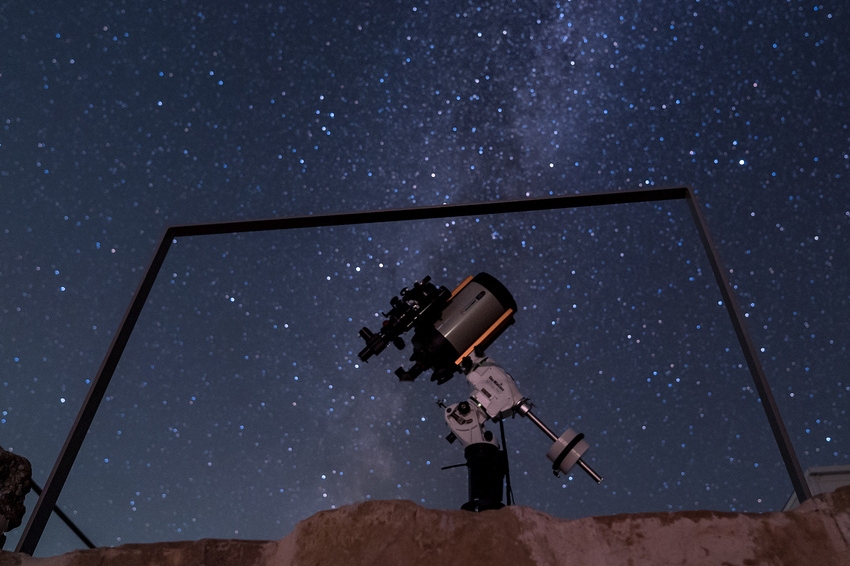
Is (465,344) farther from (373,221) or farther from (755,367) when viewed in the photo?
(755,367)

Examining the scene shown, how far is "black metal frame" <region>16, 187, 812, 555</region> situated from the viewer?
2207 millimetres

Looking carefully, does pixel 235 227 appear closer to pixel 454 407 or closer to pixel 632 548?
pixel 454 407

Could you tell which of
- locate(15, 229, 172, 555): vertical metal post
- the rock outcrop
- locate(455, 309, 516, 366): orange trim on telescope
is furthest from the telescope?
the rock outcrop

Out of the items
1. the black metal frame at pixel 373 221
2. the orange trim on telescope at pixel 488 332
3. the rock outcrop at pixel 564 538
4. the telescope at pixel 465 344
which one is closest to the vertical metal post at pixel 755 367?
the black metal frame at pixel 373 221

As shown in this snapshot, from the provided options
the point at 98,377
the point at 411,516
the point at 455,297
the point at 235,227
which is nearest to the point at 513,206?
the point at 455,297

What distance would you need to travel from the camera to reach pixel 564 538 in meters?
1.66

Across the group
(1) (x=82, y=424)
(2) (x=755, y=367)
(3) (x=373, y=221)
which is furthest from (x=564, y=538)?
(1) (x=82, y=424)

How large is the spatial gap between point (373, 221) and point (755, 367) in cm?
171

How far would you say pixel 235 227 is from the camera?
3.01m

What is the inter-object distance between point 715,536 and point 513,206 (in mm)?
1603

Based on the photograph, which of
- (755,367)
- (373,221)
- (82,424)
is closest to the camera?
(755,367)

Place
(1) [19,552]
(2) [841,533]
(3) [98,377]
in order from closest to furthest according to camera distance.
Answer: (2) [841,533] → (1) [19,552] → (3) [98,377]

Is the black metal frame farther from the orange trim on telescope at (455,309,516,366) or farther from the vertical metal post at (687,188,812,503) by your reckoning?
the orange trim on telescope at (455,309,516,366)

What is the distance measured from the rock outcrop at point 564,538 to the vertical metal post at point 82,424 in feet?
2.67
